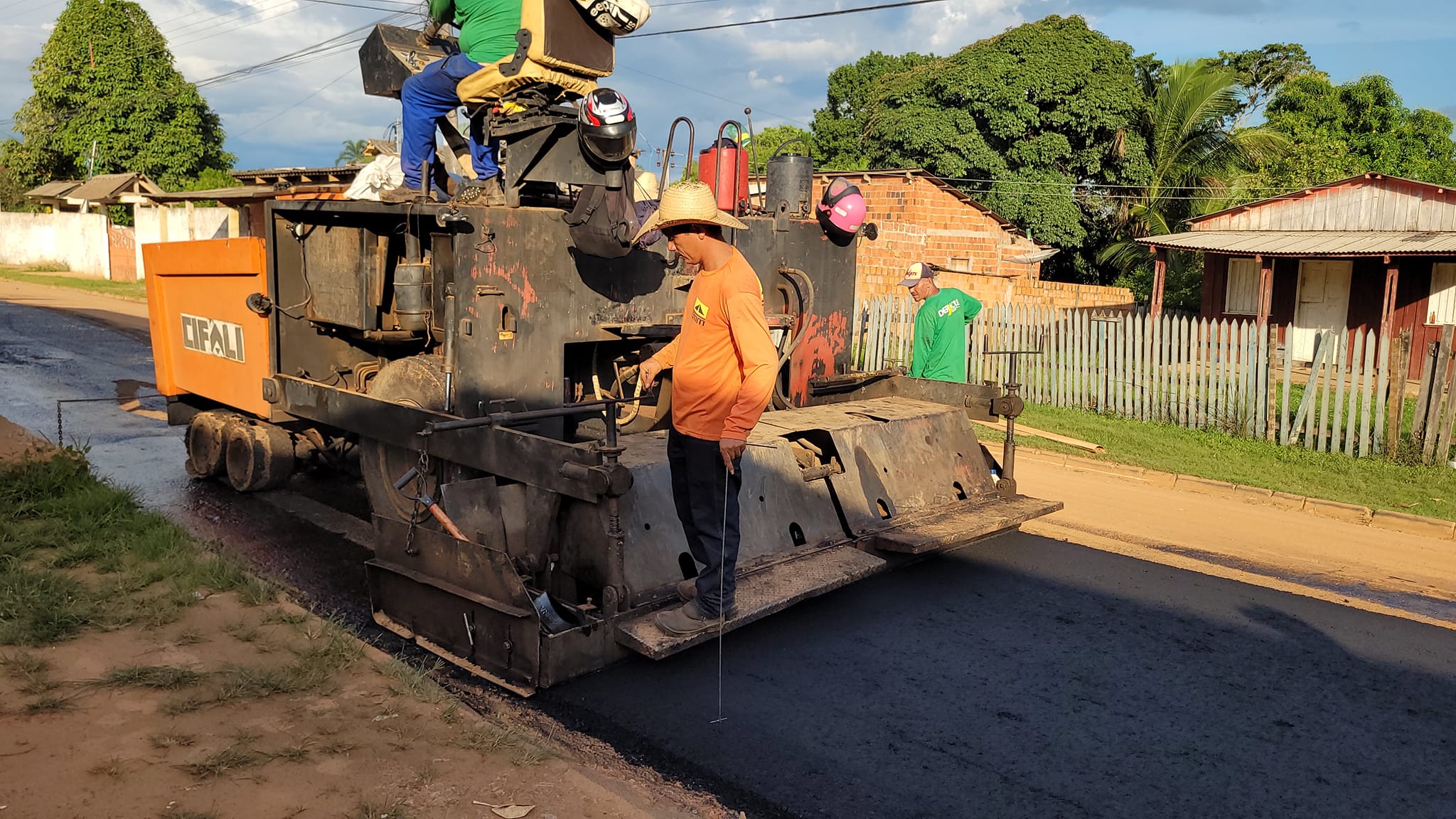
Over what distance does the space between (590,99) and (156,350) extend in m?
5.35

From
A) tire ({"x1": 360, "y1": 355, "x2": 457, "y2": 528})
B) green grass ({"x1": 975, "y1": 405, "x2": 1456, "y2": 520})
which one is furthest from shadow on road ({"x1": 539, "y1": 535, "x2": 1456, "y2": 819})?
green grass ({"x1": 975, "y1": 405, "x2": 1456, "y2": 520})

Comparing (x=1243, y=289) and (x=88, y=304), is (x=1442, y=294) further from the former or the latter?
(x=88, y=304)

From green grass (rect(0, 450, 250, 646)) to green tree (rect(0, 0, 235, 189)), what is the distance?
36849mm

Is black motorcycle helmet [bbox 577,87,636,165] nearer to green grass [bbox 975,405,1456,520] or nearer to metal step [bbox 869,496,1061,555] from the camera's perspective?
metal step [bbox 869,496,1061,555]

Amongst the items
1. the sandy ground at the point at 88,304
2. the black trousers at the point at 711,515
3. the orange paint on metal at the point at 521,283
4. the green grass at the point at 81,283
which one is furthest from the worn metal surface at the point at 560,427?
the green grass at the point at 81,283

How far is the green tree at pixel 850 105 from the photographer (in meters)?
36.0

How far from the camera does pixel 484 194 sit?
5633 mm

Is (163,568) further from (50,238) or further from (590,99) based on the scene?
(50,238)

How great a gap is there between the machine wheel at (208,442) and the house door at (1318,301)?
20.1 metres

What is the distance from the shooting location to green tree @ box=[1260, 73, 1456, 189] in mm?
30797

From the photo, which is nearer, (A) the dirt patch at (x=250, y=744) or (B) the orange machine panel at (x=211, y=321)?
(A) the dirt patch at (x=250, y=744)

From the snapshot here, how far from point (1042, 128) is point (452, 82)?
25.9 m

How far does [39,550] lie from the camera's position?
5.77 m

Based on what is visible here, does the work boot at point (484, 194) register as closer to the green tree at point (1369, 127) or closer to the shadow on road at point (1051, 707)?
the shadow on road at point (1051, 707)
